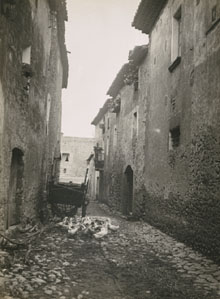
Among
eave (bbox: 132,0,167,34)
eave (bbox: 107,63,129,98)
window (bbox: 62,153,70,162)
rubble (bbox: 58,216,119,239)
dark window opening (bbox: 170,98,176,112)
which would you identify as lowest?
rubble (bbox: 58,216,119,239)

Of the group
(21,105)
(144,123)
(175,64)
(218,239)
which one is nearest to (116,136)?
(144,123)

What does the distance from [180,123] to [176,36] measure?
2752mm

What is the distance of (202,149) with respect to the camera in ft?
22.3

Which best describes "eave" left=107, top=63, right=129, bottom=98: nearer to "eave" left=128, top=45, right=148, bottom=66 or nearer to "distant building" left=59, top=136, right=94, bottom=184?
"eave" left=128, top=45, right=148, bottom=66

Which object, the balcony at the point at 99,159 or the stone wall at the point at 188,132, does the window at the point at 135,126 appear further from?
the balcony at the point at 99,159

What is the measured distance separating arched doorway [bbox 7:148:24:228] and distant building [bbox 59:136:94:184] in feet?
118

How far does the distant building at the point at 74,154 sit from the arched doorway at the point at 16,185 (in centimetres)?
3608

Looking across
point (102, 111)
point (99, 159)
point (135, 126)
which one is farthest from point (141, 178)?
point (102, 111)

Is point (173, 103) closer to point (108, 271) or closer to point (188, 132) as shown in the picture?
point (188, 132)

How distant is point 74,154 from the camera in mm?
44875

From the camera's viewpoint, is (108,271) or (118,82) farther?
(118,82)

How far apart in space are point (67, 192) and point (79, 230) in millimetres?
2533

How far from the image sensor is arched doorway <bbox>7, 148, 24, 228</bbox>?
7.53 metres

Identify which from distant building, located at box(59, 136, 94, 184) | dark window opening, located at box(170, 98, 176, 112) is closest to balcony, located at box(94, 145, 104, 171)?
dark window opening, located at box(170, 98, 176, 112)
